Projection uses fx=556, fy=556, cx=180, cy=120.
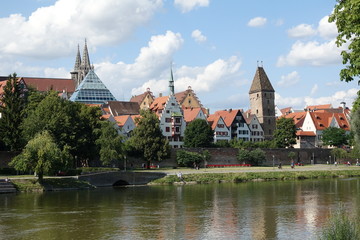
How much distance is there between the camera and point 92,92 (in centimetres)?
13925

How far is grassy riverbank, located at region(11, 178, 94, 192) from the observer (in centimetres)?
6006

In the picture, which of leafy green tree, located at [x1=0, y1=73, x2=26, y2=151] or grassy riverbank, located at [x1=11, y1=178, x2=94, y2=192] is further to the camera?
leafy green tree, located at [x1=0, y1=73, x2=26, y2=151]

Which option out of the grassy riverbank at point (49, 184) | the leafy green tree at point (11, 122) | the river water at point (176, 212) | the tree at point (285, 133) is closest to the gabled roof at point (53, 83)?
the tree at point (285, 133)

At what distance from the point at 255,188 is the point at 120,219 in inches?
1052

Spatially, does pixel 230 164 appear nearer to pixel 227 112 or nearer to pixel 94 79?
pixel 227 112

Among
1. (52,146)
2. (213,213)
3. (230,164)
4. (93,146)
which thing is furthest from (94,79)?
(213,213)

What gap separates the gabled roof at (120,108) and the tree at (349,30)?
109m

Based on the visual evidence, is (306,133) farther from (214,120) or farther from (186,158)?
(186,158)

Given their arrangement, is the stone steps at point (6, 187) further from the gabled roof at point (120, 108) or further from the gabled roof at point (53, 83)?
the gabled roof at point (53, 83)

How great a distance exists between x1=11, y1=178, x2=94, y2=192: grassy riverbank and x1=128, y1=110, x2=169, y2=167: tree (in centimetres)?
2352

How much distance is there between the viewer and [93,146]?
77.1 metres

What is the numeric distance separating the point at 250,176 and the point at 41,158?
29.2 m

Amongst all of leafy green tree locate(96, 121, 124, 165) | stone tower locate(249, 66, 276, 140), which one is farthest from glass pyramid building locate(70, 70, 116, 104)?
leafy green tree locate(96, 121, 124, 165)

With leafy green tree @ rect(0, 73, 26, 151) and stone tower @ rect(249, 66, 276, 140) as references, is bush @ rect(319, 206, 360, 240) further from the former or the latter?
stone tower @ rect(249, 66, 276, 140)
